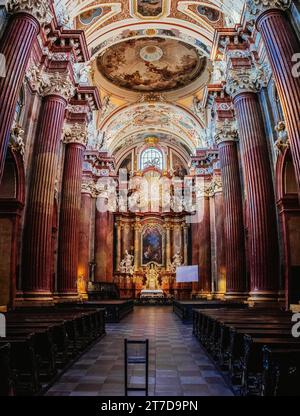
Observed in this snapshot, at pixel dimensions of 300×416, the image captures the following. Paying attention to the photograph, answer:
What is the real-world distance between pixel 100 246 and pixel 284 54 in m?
17.1

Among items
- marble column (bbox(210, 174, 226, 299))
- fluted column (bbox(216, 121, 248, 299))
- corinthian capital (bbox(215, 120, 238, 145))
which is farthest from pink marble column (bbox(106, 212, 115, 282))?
corinthian capital (bbox(215, 120, 238, 145))

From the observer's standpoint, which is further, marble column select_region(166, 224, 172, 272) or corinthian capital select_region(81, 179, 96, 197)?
marble column select_region(166, 224, 172, 272)

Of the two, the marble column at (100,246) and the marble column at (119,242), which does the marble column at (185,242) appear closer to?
the marble column at (119,242)

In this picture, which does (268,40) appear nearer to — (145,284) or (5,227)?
(5,227)

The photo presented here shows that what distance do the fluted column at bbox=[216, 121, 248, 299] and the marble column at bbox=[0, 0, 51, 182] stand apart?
7.92 meters

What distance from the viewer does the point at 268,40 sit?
827cm

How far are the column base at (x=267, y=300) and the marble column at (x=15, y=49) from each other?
23.6 feet

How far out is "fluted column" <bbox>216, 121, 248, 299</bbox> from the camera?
1209cm

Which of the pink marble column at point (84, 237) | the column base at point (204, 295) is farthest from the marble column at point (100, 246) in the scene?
the column base at point (204, 295)

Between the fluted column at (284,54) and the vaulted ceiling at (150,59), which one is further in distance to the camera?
the vaulted ceiling at (150,59)

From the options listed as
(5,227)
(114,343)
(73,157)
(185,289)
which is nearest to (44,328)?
(114,343)

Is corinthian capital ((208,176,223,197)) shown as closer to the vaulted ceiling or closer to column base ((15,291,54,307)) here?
the vaulted ceiling

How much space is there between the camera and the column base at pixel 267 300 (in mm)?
9261

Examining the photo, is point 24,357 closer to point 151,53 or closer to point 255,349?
point 255,349
